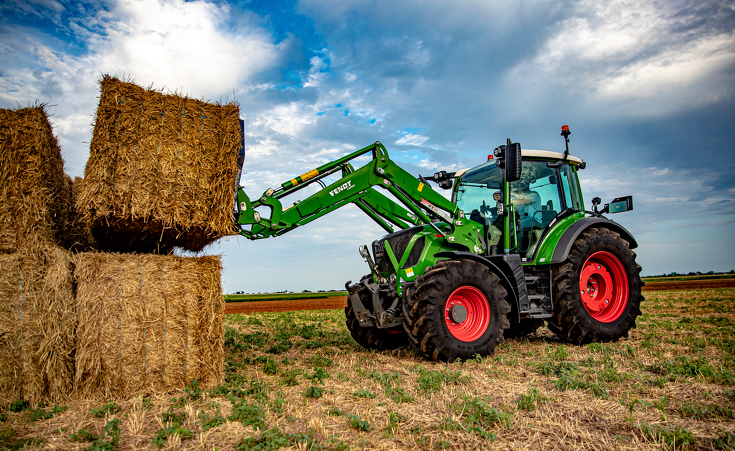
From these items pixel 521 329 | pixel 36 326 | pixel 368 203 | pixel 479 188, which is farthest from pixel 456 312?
pixel 36 326

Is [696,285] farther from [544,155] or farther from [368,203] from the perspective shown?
[368,203]

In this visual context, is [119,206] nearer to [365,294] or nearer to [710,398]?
[365,294]

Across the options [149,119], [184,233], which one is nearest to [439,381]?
[184,233]

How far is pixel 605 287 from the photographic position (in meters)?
7.36

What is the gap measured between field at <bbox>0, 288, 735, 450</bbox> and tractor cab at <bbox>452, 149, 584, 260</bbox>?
2.03 meters

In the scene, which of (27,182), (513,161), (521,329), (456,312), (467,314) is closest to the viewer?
(27,182)

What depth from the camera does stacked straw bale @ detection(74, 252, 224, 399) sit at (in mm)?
4277

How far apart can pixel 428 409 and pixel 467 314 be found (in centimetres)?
251

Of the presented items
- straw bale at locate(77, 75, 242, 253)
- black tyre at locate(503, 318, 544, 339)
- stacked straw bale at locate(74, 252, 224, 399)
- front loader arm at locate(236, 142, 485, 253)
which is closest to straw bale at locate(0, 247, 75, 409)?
stacked straw bale at locate(74, 252, 224, 399)

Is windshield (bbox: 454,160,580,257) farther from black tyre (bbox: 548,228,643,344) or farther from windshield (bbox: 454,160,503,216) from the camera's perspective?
black tyre (bbox: 548,228,643,344)

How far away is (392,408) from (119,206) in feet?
11.1

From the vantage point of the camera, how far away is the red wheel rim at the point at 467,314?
5879mm

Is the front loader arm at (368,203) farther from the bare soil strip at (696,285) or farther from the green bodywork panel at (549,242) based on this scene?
the bare soil strip at (696,285)

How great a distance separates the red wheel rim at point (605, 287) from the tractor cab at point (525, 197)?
0.98 meters
